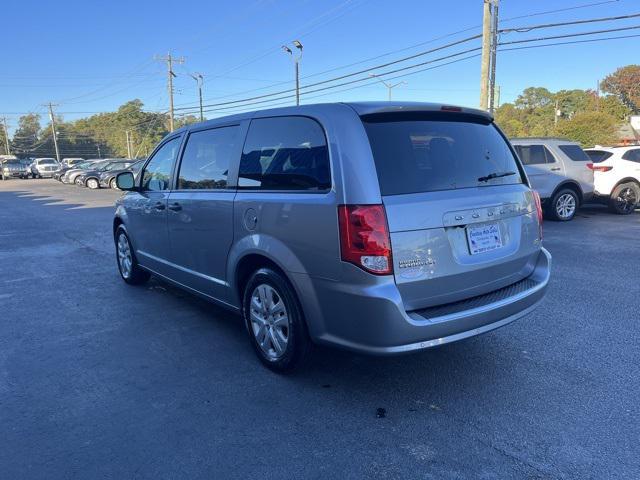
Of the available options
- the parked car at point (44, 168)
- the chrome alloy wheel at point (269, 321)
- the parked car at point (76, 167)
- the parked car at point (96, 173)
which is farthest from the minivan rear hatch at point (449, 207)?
the parked car at point (44, 168)

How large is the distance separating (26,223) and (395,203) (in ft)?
43.8

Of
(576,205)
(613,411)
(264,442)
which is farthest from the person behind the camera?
(576,205)

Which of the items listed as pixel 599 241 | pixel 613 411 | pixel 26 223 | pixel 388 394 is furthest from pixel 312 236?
pixel 26 223

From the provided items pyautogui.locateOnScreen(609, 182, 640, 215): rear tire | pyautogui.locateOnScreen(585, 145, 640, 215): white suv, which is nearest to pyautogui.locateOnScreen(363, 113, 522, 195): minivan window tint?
pyautogui.locateOnScreen(585, 145, 640, 215): white suv

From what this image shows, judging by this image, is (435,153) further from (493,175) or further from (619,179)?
(619,179)

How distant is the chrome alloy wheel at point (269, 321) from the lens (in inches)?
138

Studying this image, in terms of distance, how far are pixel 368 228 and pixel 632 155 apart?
454 inches

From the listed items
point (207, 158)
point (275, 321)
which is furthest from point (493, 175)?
point (207, 158)

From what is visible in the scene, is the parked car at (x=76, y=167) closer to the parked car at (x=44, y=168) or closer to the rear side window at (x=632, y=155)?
the parked car at (x=44, y=168)

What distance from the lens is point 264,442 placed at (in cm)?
280

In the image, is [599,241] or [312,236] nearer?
[312,236]

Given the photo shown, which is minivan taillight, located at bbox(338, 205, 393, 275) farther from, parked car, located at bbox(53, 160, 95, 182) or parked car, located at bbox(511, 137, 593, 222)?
parked car, located at bbox(53, 160, 95, 182)

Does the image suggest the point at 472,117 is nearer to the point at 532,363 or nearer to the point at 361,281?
the point at 361,281

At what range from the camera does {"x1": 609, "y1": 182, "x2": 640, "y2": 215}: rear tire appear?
1161cm
